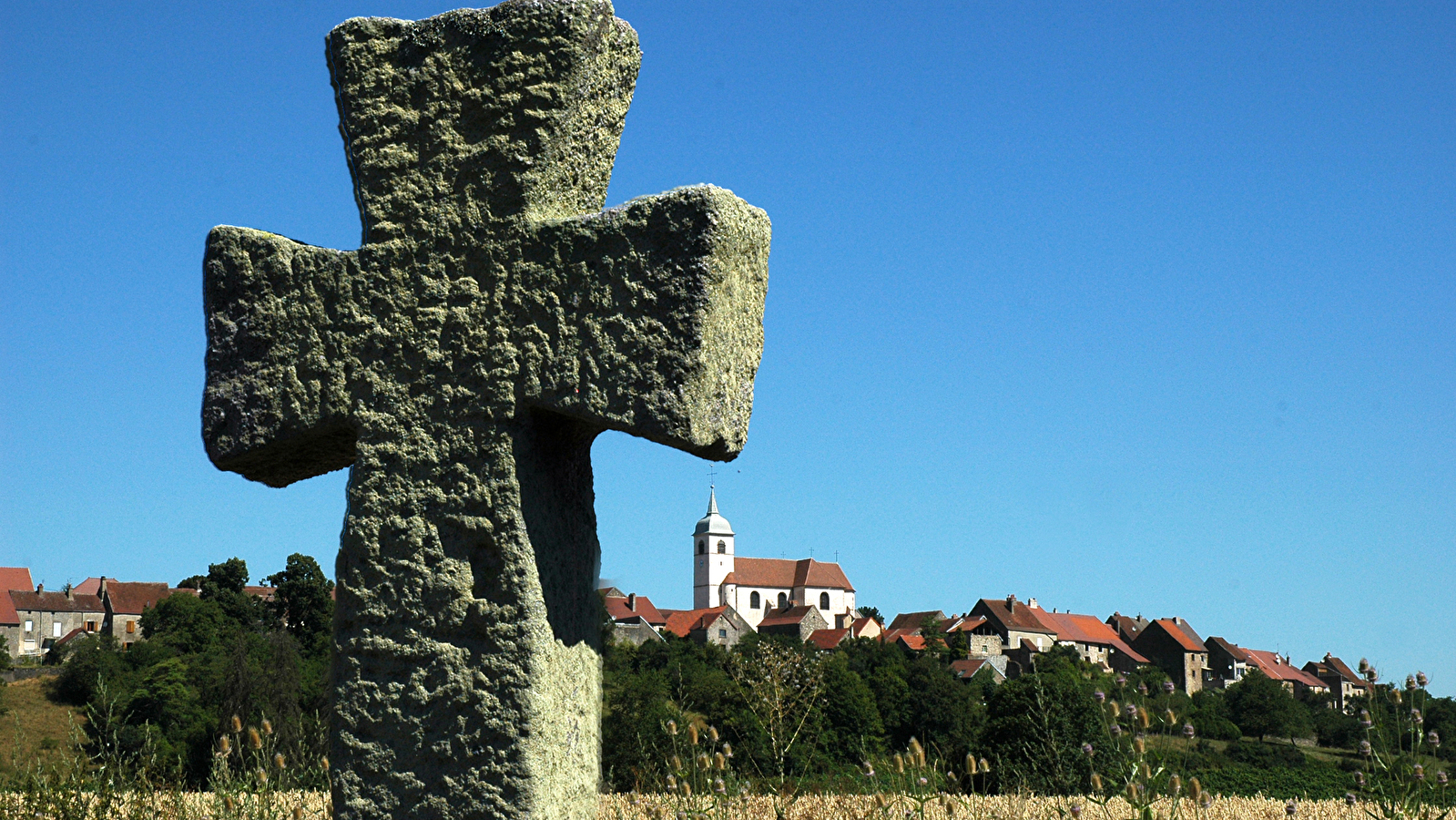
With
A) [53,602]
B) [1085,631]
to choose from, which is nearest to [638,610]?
[1085,631]

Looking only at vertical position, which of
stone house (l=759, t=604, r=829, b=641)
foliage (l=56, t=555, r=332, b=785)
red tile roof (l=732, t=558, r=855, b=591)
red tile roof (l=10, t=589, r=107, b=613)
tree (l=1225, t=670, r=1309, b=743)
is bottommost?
tree (l=1225, t=670, r=1309, b=743)

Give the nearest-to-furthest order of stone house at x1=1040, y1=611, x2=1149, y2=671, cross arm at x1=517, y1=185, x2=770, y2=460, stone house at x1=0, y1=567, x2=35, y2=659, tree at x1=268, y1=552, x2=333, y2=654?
cross arm at x1=517, y1=185, x2=770, y2=460
tree at x1=268, y1=552, x2=333, y2=654
stone house at x1=0, y1=567, x2=35, y2=659
stone house at x1=1040, y1=611, x2=1149, y2=671

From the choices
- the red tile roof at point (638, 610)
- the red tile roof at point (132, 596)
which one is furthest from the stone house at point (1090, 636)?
the red tile roof at point (132, 596)

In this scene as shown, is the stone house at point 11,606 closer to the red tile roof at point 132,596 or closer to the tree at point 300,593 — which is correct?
the red tile roof at point 132,596

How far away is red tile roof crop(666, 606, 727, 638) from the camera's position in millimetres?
98125

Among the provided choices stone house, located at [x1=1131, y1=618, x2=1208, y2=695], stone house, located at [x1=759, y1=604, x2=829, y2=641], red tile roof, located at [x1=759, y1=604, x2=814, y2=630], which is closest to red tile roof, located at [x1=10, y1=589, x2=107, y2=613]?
stone house, located at [x1=759, y1=604, x2=829, y2=641]

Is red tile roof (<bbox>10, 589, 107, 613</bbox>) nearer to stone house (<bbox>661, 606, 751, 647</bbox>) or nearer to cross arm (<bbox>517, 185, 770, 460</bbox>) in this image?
stone house (<bbox>661, 606, 751, 647</bbox>)

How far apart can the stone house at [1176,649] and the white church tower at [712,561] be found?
Answer: 41116 mm

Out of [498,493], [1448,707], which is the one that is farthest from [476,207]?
[1448,707]

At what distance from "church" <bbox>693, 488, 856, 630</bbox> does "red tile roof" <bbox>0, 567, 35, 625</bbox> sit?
60.3 m

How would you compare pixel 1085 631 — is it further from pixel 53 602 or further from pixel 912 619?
pixel 53 602

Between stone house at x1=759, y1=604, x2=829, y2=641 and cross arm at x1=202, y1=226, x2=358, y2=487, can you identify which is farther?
stone house at x1=759, y1=604, x2=829, y2=641

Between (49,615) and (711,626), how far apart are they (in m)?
47.4

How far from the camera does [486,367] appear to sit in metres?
3.64
